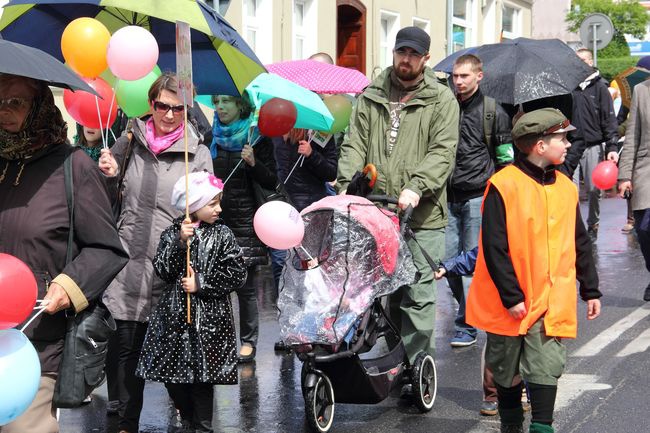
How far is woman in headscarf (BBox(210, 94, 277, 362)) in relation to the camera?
843 cm

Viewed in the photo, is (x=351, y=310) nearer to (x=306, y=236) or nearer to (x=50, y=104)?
(x=306, y=236)

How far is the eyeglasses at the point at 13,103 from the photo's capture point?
181 inches

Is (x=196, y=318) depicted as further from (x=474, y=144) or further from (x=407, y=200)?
(x=474, y=144)

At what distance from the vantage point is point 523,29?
1379 inches

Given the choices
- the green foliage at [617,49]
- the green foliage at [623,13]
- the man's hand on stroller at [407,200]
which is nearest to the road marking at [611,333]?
the man's hand on stroller at [407,200]

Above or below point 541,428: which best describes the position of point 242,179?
above

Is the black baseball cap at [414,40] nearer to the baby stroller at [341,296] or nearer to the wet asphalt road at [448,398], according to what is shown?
the baby stroller at [341,296]

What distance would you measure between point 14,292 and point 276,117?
4.56 m

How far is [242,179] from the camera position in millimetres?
8539

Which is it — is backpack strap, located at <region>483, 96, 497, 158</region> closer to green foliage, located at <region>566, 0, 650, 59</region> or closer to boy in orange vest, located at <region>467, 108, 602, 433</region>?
boy in orange vest, located at <region>467, 108, 602, 433</region>

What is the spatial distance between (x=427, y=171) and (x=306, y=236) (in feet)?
3.12

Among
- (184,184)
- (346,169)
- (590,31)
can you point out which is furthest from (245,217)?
(590,31)

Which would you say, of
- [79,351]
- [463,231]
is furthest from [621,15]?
[79,351]

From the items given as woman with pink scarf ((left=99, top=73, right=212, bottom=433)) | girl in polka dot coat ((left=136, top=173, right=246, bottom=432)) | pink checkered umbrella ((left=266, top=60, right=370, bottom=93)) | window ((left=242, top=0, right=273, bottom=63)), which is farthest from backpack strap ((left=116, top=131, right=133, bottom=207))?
window ((left=242, top=0, right=273, bottom=63))
